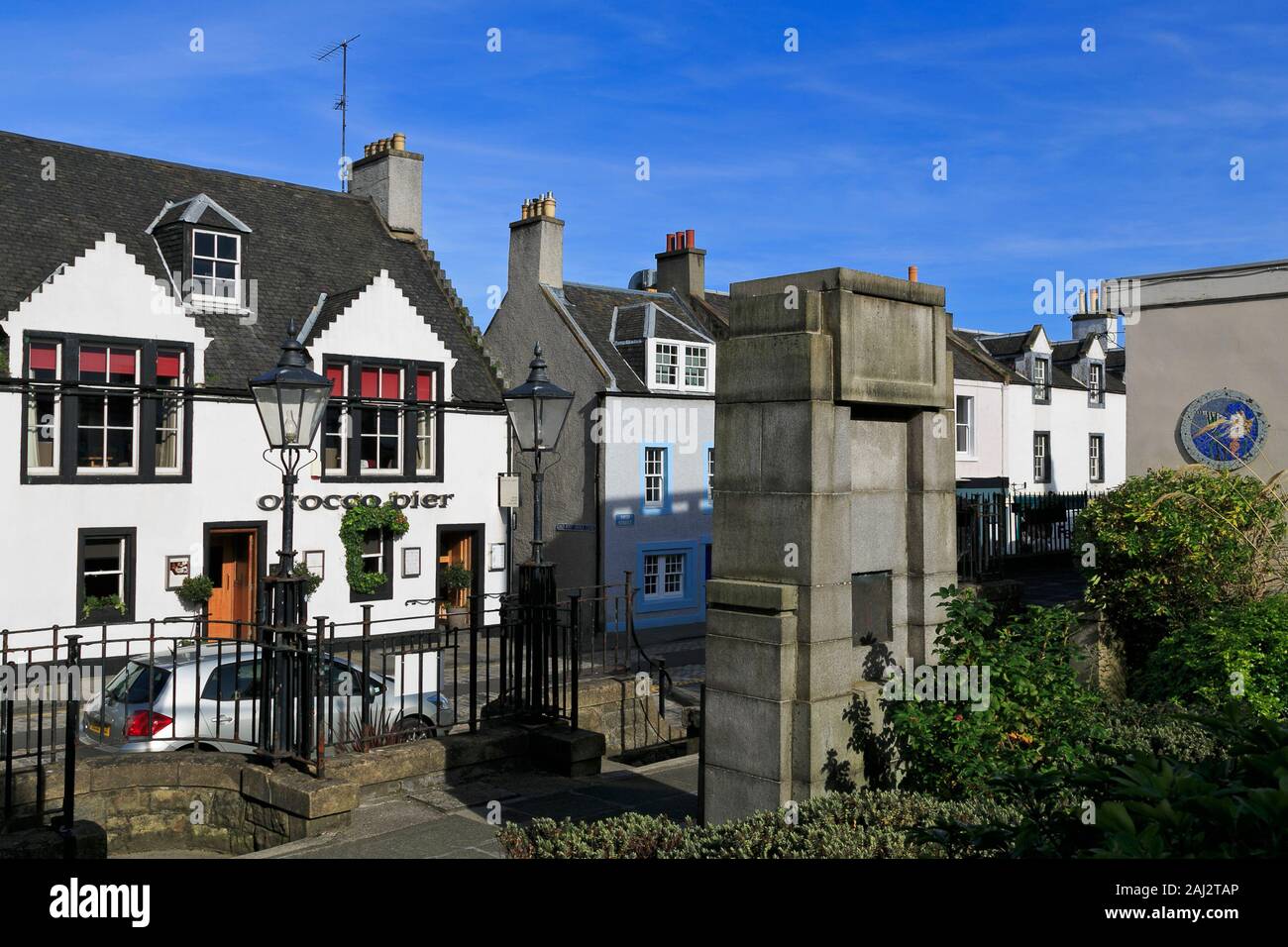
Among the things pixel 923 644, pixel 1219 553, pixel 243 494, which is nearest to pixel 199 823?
pixel 923 644

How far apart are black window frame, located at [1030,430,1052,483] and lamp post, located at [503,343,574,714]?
105 ft

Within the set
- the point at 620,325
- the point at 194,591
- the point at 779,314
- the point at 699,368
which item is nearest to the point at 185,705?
the point at 779,314

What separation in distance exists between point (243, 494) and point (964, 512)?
1661 cm

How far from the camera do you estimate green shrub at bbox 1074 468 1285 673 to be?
1095 centimetres

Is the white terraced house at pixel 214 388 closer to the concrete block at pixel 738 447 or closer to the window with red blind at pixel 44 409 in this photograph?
the window with red blind at pixel 44 409

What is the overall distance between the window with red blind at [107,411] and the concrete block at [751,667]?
1877cm

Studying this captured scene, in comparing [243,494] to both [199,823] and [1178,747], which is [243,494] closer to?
[199,823]

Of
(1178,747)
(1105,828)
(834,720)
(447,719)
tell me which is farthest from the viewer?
(447,719)

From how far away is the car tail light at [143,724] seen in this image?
12648 mm

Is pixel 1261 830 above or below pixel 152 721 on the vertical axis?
above

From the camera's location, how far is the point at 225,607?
2500cm

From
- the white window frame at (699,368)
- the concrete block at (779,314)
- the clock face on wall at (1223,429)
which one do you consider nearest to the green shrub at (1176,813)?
the concrete block at (779,314)

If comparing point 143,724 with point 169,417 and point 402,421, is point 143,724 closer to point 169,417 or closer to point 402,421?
point 169,417
